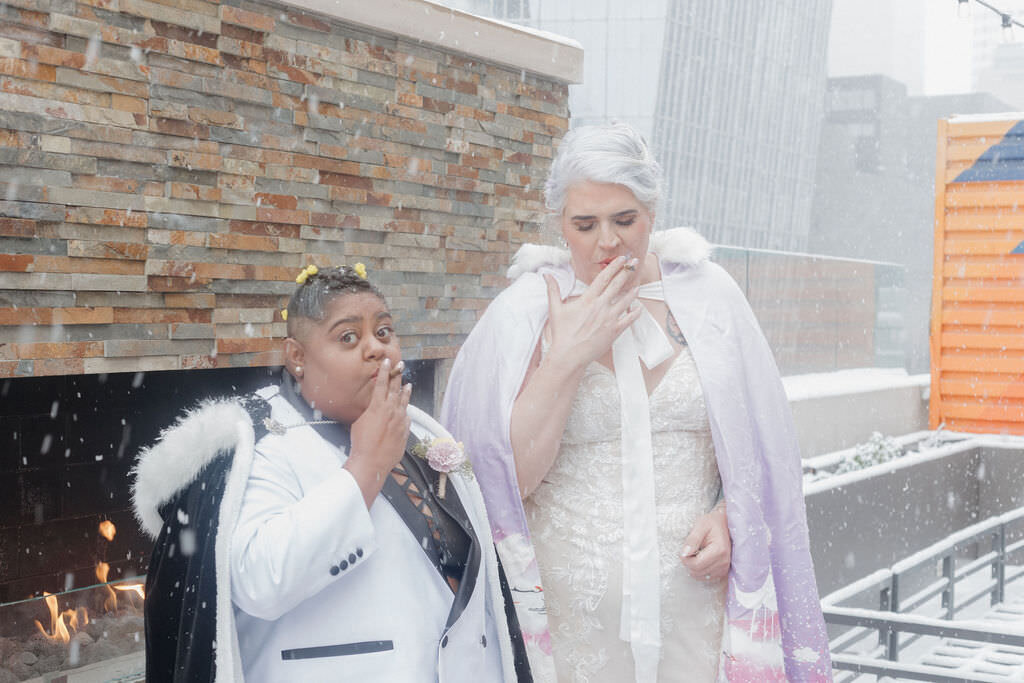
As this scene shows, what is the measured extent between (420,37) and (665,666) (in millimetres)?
2790

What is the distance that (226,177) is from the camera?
11.9 ft

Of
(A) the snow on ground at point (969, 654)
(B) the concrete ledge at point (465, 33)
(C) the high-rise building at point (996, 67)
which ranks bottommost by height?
(A) the snow on ground at point (969, 654)

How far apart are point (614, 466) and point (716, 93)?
6483 cm

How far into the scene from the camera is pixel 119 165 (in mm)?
3293

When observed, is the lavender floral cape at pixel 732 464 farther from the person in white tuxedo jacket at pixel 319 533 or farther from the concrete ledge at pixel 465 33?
the concrete ledge at pixel 465 33

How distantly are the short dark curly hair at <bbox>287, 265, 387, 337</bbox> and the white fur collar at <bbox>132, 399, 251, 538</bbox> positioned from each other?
0.78ft

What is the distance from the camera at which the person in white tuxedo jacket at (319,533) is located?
1.72 metres

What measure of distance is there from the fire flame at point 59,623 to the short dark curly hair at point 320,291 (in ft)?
5.46

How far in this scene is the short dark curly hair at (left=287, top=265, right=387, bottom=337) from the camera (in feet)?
6.32

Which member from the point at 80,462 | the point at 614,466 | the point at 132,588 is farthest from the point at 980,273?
the point at 132,588

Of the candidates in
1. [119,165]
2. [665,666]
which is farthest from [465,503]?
[119,165]

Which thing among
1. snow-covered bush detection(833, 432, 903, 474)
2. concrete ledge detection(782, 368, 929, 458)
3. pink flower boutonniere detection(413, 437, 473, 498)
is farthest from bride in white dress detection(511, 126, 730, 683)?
snow-covered bush detection(833, 432, 903, 474)

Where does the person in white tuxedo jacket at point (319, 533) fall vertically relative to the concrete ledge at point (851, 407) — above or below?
above

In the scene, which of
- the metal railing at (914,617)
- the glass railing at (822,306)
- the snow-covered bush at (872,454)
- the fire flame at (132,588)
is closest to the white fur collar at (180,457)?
the fire flame at (132,588)
